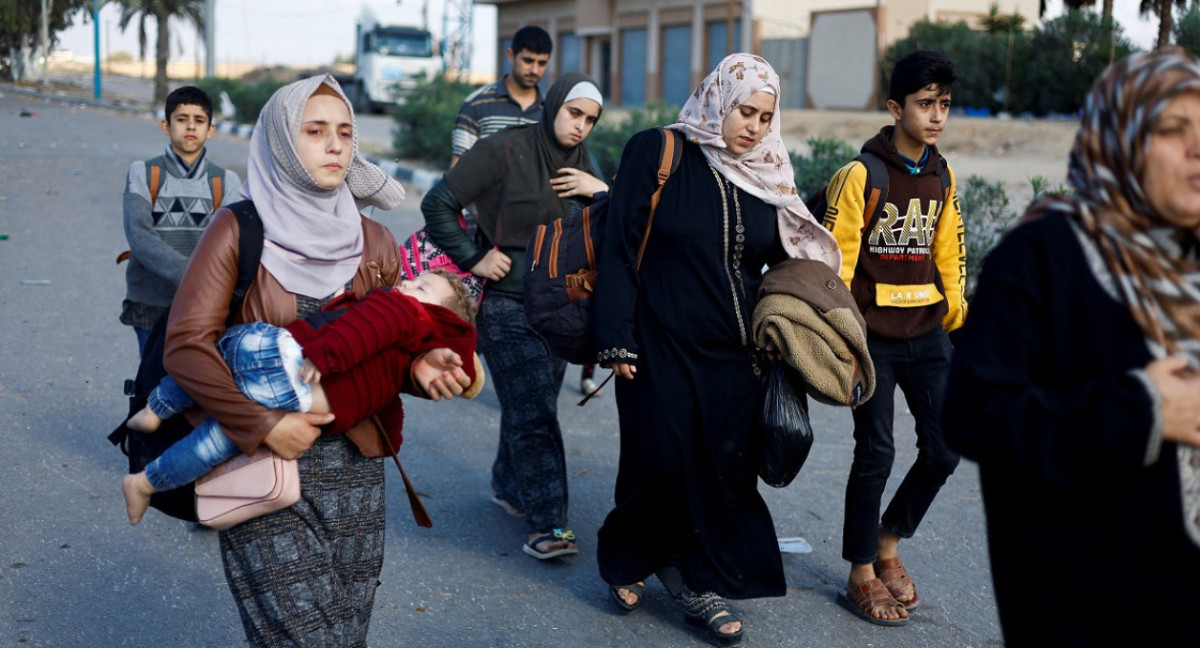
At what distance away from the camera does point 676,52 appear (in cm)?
4247

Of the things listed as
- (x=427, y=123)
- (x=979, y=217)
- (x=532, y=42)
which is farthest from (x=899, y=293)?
(x=427, y=123)

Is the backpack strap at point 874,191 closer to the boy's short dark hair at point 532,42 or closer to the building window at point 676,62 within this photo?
the boy's short dark hair at point 532,42

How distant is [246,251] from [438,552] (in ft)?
7.63

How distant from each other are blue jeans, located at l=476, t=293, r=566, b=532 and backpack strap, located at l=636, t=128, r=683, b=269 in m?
1.01

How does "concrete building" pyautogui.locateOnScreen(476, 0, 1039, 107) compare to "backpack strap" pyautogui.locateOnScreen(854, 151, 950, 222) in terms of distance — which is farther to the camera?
"concrete building" pyautogui.locateOnScreen(476, 0, 1039, 107)

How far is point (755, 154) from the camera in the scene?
3.95 metres

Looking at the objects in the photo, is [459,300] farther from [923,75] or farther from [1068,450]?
[923,75]

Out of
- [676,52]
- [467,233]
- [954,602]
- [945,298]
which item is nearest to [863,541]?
[954,602]

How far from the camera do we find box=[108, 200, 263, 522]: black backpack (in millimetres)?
2766

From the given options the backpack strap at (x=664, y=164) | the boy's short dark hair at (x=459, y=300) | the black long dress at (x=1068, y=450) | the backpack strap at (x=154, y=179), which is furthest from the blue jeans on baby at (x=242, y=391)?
the backpack strap at (x=154, y=179)

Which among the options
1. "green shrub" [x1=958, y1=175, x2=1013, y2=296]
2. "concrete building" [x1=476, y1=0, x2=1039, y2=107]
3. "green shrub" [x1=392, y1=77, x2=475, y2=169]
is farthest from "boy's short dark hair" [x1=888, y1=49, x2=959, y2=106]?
"concrete building" [x1=476, y1=0, x2=1039, y2=107]

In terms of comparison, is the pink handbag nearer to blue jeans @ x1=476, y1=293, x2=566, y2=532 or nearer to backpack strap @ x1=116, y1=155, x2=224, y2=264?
blue jeans @ x1=476, y1=293, x2=566, y2=532

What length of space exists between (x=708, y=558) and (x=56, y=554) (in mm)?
2423

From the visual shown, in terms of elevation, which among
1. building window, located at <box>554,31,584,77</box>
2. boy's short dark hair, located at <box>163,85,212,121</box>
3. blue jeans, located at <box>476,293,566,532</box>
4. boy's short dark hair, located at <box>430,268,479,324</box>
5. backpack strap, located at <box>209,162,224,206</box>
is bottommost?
blue jeans, located at <box>476,293,566,532</box>
